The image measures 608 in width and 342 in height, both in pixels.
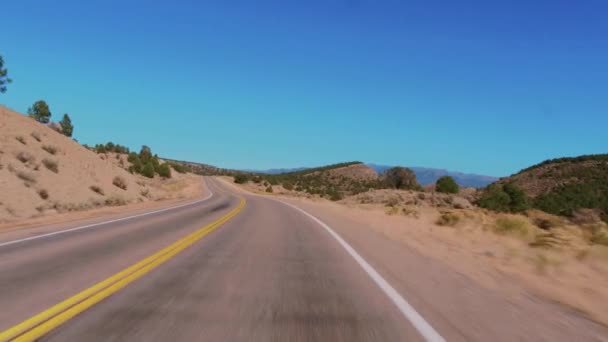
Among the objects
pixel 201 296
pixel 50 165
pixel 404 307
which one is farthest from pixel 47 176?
pixel 404 307

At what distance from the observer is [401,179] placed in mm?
75312

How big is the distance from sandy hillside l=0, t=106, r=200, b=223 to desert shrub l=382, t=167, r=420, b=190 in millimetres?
44491

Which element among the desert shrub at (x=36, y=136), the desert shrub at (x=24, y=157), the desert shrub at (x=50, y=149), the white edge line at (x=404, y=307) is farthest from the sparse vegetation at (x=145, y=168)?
the white edge line at (x=404, y=307)

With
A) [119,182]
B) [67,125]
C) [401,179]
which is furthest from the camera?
[67,125]

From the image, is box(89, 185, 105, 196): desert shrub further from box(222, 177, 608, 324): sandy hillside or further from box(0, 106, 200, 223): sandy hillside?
box(222, 177, 608, 324): sandy hillside

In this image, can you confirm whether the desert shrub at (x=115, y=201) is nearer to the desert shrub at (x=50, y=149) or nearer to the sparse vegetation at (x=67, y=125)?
the desert shrub at (x=50, y=149)

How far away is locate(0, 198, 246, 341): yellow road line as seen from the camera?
4504 mm

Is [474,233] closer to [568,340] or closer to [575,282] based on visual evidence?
[575,282]

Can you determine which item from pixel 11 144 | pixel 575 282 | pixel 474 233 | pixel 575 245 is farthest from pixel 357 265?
pixel 11 144

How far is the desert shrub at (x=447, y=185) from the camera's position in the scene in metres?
65.5

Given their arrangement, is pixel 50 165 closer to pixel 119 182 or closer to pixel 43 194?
pixel 43 194

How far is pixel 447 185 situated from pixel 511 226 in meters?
52.8

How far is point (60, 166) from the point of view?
29.9m

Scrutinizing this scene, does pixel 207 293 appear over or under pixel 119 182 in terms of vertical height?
under
